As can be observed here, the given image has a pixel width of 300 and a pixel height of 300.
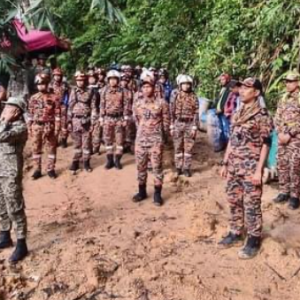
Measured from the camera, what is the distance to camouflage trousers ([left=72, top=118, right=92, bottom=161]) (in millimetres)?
9612

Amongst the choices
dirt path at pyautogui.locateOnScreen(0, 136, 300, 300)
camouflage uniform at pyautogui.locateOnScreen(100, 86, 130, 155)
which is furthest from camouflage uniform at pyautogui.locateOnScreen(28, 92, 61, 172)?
camouflage uniform at pyautogui.locateOnScreen(100, 86, 130, 155)

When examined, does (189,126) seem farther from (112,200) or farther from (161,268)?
(161,268)

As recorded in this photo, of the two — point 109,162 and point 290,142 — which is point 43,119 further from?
point 290,142

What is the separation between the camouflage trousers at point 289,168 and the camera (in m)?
7.34

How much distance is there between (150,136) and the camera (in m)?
7.75

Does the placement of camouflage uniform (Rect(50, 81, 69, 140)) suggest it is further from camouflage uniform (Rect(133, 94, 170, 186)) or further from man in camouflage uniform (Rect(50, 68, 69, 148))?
camouflage uniform (Rect(133, 94, 170, 186))

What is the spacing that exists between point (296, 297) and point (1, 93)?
4408 millimetres

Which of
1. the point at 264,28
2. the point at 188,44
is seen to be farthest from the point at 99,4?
the point at 188,44

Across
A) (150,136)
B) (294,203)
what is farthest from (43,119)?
(294,203)

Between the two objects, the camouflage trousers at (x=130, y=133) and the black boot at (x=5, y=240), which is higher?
the camouflage trousers at (x=130, y=133)

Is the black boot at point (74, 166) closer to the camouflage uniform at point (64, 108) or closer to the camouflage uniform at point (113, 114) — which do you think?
the camouflage uniform at point (113, 114)

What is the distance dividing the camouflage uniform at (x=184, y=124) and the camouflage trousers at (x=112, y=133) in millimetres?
1020

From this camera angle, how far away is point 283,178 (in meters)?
7.67

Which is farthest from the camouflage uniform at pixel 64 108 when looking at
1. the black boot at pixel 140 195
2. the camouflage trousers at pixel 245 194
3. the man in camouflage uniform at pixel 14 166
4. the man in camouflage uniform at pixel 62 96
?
the camouflage trousers at pixel 245 194
